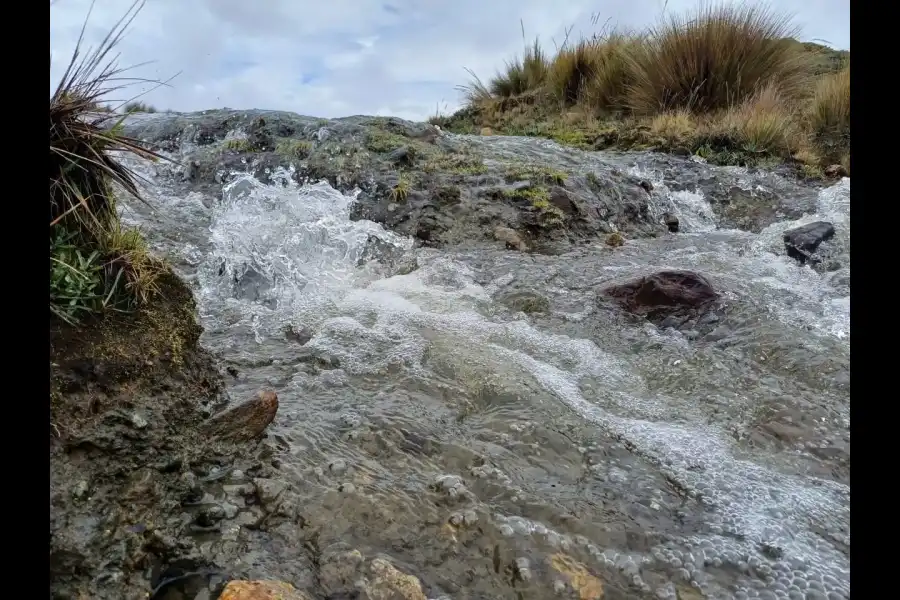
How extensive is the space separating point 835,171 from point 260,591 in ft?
26.7

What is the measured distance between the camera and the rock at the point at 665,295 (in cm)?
368

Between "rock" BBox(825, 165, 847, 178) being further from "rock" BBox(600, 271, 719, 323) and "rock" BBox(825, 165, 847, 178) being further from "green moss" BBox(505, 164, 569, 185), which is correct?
"rock" BBox(600, 271, 719, 323)

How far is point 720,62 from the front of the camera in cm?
878

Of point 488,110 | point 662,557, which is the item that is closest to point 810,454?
point 662,557

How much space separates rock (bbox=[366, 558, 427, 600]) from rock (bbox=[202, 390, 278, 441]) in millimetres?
759

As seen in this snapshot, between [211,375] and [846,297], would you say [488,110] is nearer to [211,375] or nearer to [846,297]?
[846,297]

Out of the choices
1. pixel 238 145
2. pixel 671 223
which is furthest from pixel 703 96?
pixel 238 145

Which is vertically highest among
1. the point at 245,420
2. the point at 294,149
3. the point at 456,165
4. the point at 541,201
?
the point at 294,149

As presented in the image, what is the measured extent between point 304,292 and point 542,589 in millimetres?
2956

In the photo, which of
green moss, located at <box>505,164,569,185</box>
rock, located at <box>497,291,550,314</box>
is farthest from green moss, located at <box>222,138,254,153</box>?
rock, located at <box>497,291,550,314</box>

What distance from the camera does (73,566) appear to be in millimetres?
1309

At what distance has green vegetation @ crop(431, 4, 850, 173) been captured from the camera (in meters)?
7.62

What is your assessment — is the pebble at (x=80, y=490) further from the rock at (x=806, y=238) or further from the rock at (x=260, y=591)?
the rock at (x=806, y=238)

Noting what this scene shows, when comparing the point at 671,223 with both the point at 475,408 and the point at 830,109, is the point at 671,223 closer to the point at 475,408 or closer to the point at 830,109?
the point at 830,109
